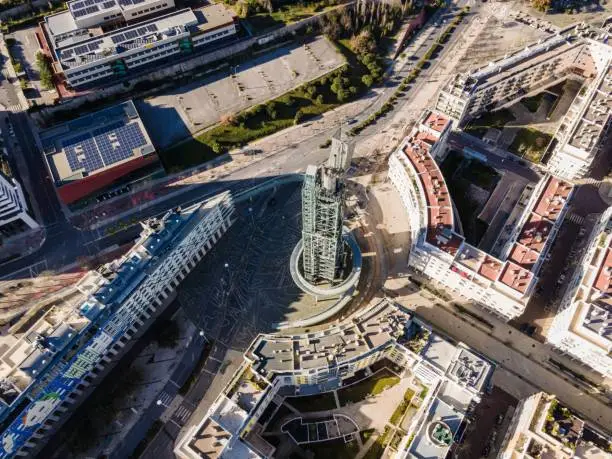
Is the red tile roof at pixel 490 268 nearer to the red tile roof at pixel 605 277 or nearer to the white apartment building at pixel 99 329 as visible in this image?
the red tile roof at pixel 605 277

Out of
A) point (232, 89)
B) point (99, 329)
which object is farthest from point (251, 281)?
point (232, 89)

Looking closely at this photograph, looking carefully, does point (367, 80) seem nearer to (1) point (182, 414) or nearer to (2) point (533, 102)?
(2) point (533, 102)

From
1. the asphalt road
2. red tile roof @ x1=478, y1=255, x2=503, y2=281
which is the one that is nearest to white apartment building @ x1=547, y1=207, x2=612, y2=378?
red tile roof @ x1=478, y1=255, x2=503, y2=281

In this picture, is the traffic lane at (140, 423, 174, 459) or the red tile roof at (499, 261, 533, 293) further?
the red tile roof at (499, 261, 533, 293)

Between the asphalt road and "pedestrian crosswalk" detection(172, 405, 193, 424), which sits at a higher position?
the asphalt road

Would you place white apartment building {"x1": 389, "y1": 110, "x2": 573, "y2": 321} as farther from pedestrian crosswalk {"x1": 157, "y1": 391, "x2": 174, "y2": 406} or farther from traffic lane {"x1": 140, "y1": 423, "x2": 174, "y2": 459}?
traffic lane {"x1": 140, "y1": 423, "x2": 174, "y2": 459}

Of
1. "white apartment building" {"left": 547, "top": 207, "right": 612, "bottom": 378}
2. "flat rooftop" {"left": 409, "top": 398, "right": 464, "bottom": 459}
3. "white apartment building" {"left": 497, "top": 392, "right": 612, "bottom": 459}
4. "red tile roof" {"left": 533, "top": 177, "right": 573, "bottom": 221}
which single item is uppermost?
"red tile roof" {"left": 533, "top": 177, "right": 573, "bottom": 221}

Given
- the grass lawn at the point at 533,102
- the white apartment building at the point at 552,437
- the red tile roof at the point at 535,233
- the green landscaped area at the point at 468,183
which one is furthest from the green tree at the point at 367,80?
the white apartment building at the point at 552,437
